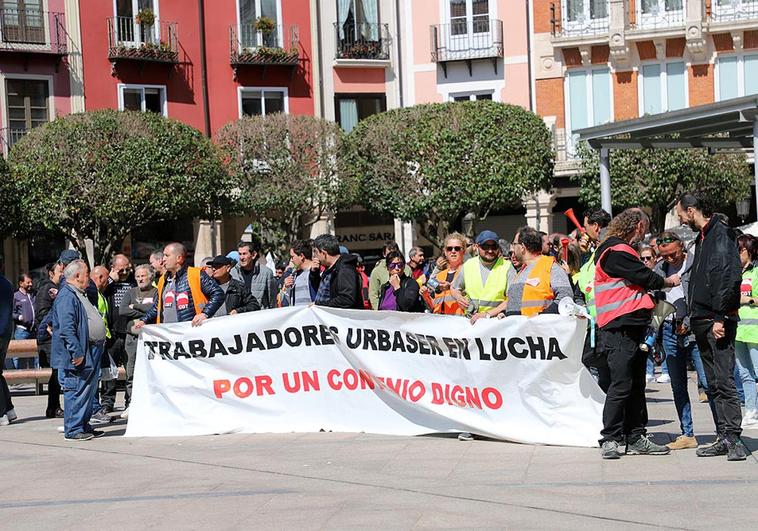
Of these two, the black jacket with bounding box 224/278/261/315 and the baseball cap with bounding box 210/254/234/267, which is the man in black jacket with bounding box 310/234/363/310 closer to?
the black jacket with bounding box 224/278/261/315

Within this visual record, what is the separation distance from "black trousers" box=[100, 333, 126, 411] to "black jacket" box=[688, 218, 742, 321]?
7127mm

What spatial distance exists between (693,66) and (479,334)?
28131mm

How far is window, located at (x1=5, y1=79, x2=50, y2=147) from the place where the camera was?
111 feet

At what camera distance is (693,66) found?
120 ft

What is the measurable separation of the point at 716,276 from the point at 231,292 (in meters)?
5.56

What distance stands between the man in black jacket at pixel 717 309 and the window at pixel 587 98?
28330 mm

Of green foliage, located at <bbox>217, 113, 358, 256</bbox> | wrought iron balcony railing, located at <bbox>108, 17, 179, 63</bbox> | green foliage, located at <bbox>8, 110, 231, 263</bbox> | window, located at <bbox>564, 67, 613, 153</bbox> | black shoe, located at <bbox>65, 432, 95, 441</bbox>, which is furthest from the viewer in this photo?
window, located at <bbox>564, 67, 613, 153</bbox>

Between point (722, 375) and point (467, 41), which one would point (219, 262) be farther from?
point (467, 41)

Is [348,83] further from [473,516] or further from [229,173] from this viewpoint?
[473,516]

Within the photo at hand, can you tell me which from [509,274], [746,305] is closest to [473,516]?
[509,274]

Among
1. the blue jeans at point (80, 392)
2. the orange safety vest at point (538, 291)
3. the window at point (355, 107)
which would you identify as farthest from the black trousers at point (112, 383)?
the window at point (355, 107)

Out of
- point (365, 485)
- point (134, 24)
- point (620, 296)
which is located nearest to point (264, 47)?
point (134, 24)

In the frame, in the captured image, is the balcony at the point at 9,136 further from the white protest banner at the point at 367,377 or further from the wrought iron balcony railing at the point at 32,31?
the white protest banner at the point at 367,377

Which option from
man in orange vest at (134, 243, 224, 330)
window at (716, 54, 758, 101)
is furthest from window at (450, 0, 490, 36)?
man in orange vest at (134, 243, 224, 330)
